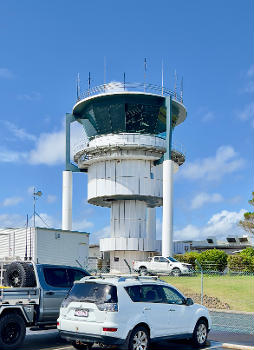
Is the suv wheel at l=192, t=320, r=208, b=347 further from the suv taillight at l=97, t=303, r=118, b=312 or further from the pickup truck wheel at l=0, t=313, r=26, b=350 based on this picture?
the pickup truck wheel at l=0, t=313, r=26, b=350

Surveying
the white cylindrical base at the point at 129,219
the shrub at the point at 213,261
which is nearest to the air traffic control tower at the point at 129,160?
the white cylindrical base at the point at 129,219

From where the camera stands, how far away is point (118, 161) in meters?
50.3

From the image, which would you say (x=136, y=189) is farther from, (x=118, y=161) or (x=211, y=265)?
(x=211, y=265)

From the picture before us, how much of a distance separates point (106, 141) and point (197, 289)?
23181 mm

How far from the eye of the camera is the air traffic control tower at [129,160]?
162 feet

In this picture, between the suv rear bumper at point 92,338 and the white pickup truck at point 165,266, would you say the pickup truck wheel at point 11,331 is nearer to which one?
the suv rear bumper at point 92,338

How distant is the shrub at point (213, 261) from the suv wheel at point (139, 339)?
32.4m

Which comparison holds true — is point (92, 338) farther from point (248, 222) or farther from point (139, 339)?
point (248, 222)

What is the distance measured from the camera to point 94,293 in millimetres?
11383

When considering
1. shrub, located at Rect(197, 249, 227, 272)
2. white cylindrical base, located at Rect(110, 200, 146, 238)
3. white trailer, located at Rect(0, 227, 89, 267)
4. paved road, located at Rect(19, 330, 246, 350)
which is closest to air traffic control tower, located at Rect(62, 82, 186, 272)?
white cylindrical base, located at Rect(110, 200, 146, 238)

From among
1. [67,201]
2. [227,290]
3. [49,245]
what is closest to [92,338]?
[227,290]

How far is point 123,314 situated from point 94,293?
0.88m

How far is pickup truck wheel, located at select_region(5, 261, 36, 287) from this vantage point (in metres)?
13.4

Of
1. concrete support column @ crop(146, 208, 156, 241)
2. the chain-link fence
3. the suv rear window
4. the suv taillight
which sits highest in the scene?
concrete support column @ crop(146, 208, 156, 241)
